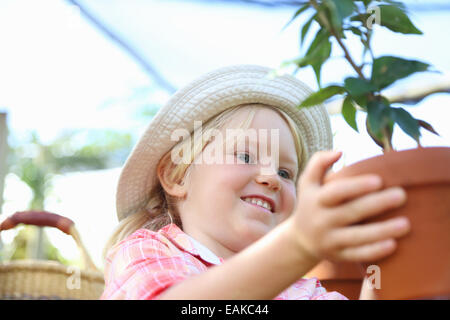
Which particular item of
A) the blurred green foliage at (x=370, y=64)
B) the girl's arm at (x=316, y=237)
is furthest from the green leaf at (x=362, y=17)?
the girl's arm at (x=316, y=237)

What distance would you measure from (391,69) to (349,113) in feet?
0.53

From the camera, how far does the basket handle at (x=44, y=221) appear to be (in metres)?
1.81

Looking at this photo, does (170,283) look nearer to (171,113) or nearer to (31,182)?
(171,113)

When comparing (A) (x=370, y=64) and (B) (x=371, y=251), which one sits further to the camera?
(A) (x=370, y=64)

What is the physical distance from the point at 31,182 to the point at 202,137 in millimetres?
14089

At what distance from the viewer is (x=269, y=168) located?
131cm

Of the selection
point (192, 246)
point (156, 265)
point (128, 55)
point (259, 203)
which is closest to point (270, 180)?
point (259, 203)

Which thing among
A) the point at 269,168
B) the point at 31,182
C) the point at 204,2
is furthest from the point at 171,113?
the point at 31,182

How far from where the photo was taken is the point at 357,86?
0.72 metres

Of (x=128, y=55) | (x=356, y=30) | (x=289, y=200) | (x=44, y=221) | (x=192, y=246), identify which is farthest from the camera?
(x=128, y=55)

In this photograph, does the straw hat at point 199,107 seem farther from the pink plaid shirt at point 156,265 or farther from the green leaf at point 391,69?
the green leaf at point 391,69

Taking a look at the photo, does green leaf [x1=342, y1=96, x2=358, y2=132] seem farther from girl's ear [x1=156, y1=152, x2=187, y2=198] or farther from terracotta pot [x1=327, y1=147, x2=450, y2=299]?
girl's ear [x1=156, y1=152, x2=187, y2=198]

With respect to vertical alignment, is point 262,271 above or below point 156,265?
below

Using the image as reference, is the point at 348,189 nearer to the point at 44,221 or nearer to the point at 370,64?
the point at 370,64
